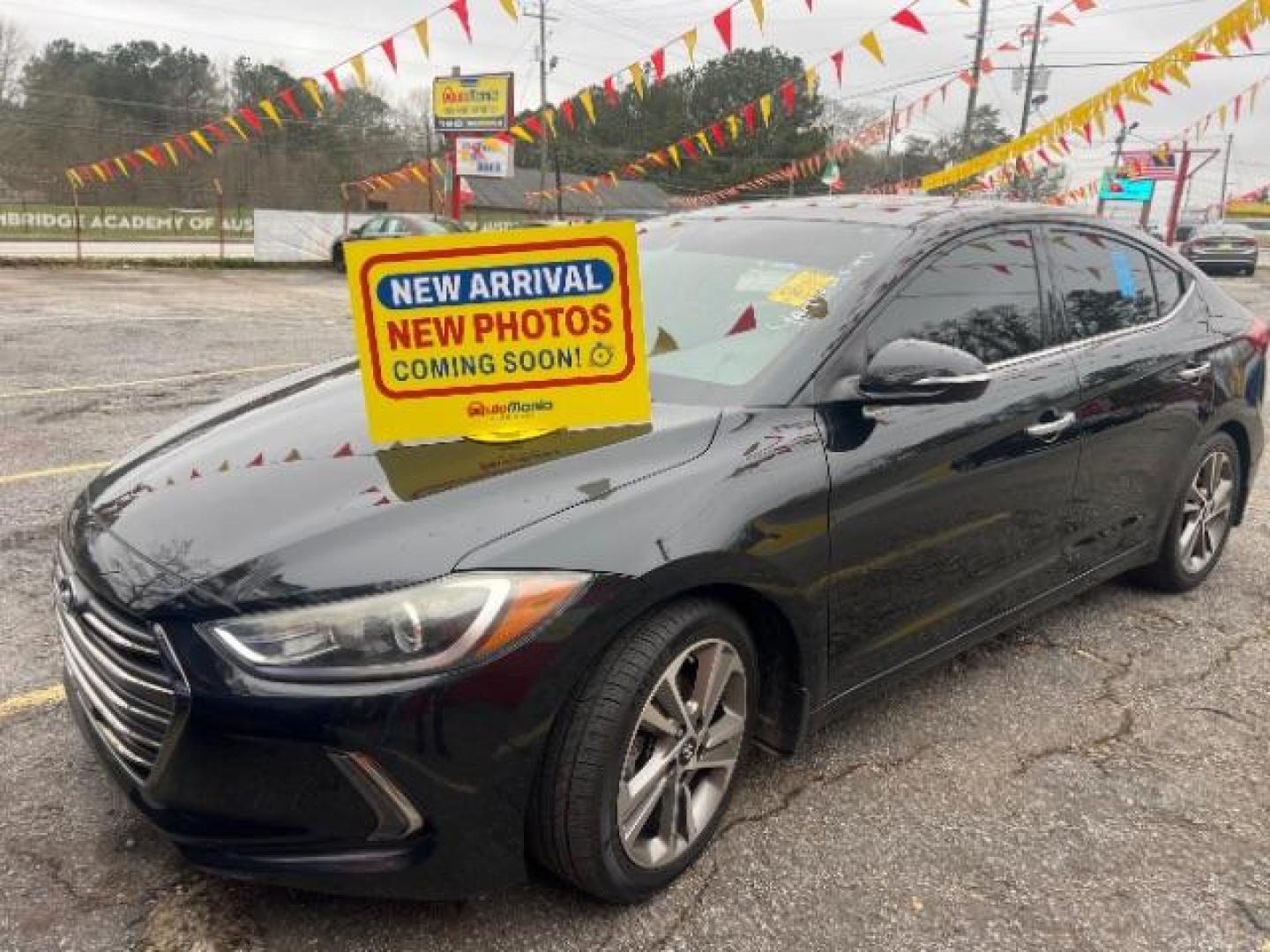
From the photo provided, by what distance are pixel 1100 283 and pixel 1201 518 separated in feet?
3.98

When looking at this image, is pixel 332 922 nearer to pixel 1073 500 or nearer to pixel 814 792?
pixel 814 792

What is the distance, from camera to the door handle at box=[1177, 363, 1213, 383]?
3.63 meters

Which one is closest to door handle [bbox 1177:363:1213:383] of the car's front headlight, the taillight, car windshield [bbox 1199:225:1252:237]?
the taillight

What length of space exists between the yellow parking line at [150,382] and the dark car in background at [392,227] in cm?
1300

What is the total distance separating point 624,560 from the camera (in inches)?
78.4

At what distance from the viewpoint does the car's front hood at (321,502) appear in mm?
1899

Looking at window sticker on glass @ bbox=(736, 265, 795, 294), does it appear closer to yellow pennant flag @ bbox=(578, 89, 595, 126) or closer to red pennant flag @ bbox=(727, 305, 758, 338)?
red pennant flag @ bbox=(727, 305, 758, 338)

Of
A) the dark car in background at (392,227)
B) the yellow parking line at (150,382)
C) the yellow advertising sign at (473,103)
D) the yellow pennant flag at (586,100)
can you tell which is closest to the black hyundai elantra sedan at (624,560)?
the yellow parking line at (150,382)

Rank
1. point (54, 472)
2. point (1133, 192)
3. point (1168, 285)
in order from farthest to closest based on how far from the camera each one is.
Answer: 1. point (1133, 192)
2. point (54, 472)
3. point (1168, 285)

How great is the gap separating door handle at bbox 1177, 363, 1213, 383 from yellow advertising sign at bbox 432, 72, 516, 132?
2831cm

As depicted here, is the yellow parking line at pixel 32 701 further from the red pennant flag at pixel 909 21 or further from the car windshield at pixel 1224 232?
the car windshield at pixel 1224 232

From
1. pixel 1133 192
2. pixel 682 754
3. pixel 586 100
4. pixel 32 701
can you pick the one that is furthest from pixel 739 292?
pixel 1133 192

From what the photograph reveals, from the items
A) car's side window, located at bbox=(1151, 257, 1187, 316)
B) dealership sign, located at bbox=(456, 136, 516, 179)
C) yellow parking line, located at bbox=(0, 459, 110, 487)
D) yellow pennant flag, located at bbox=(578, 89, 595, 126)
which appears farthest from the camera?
dealership sign, located at bbox=(456, 136, 516, 179)

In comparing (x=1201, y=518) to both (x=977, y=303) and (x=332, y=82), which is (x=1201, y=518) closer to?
(x=977, y=303)
